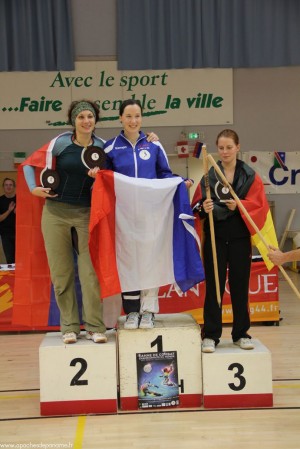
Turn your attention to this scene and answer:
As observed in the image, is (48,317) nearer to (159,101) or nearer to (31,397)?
(31,397)

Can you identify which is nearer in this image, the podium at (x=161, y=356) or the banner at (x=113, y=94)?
the podium at (x=161, y=356)

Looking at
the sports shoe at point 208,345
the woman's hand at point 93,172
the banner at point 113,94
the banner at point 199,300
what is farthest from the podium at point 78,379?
the banner at point 113,94

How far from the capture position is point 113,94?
11078 millimetres

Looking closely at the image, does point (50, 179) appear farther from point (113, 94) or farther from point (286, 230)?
point (286, 230)

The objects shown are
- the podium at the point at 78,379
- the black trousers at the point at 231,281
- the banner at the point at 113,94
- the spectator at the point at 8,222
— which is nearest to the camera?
the podium at the point at 78,379

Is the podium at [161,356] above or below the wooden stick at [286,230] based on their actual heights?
below

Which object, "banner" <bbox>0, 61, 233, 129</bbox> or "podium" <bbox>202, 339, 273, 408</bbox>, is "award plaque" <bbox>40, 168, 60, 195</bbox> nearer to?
"podium" <bbox>202, 339, 273, 408</bbox>

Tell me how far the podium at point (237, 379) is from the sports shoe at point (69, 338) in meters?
0.82

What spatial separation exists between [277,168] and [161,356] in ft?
26.6

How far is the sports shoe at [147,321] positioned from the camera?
12.6 feet

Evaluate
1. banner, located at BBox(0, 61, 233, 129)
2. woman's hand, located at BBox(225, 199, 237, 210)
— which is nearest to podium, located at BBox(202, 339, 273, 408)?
woman's hand, located at BBox(225, 199, 237, 210)

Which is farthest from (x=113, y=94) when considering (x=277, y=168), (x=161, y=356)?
(x=161, y=356)

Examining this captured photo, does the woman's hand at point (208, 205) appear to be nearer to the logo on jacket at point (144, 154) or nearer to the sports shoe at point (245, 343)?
the logo on jacket at point (144, 154)

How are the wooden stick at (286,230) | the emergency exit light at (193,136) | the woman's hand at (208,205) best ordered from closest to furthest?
the woman's hand at (208,205)
the emergency exit light at (193,136)
the wooden stick at (286,230)
